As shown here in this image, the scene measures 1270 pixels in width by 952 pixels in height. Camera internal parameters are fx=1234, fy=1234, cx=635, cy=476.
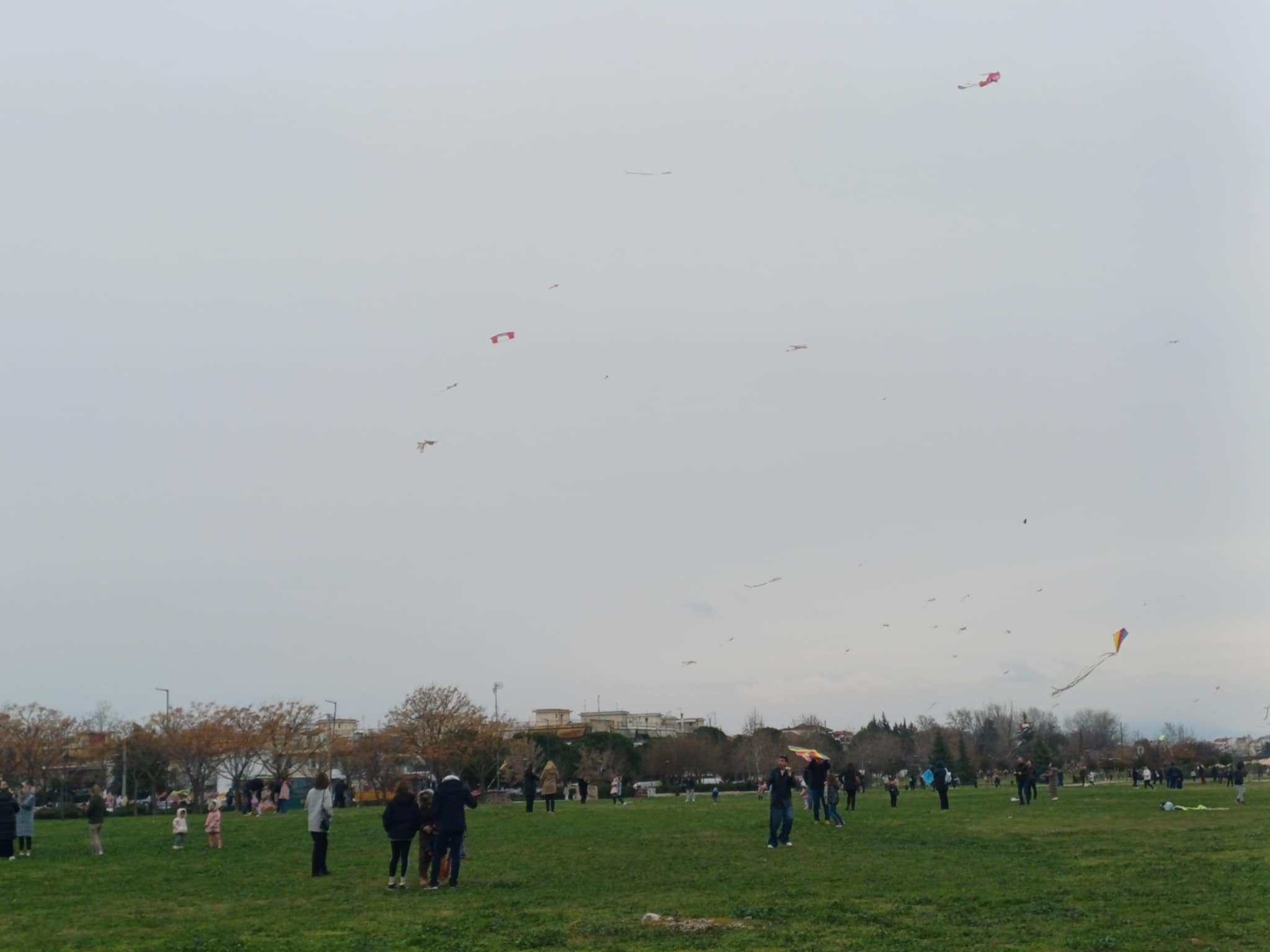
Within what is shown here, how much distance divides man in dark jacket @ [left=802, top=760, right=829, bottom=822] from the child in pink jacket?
51.0 ft

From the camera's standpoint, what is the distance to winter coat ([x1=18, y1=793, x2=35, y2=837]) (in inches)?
1198

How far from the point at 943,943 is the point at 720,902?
4569mm

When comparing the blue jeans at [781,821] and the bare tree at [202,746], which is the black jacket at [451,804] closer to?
the blue jeans at [781,821]

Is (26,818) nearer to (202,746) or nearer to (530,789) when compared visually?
(530,789)

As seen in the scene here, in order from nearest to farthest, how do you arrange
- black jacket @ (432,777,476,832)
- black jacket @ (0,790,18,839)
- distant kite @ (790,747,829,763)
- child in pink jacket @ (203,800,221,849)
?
black jacket @ (432,777,476,832), black jacket @ (0,790,18,839), child in pink jacket @ (203,800,221,849), distant kite @ (790,747,829,763)

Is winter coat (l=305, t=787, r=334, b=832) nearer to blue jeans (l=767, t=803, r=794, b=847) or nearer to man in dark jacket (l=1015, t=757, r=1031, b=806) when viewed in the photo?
blue jeans (l=767, t=803, r=794, b=847)

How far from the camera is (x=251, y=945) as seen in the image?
1444 cm

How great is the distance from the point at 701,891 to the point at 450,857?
4328 millimetres

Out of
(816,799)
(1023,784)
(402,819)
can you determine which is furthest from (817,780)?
(402,819)

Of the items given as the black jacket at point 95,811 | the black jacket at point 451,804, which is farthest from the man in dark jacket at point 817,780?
the black jacket at point 95,811

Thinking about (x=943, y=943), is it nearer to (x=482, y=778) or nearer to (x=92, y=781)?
(x=482, y=778)

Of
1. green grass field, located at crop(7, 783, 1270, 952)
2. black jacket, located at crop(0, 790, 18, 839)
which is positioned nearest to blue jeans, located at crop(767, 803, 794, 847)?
green grass field, located at crop(7, 783, 1270, 952)

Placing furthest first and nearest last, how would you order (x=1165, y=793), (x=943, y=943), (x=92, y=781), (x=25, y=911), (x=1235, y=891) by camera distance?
(x=92, y=781)
(x=1165, y=793)
(x=25, y=911)
(x=1235, y=891)
(x=943, y=943)

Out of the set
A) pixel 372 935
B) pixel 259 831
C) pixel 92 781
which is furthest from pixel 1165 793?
pixel 92 781
